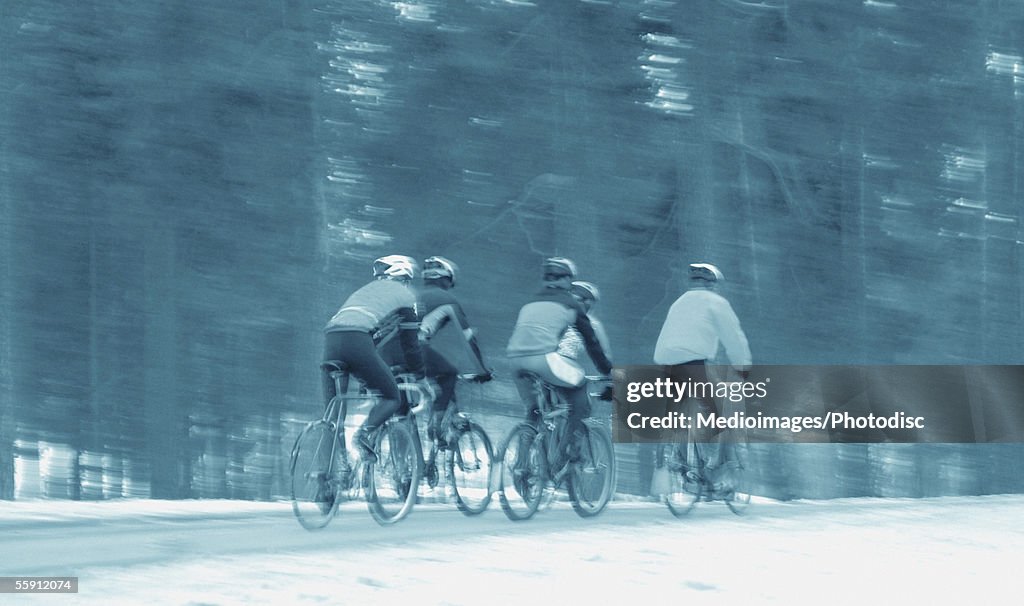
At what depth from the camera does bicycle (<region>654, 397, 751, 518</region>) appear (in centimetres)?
1273

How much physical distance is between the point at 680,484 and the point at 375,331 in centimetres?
297

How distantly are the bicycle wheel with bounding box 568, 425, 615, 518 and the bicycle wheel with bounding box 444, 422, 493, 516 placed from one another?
62 centimetres

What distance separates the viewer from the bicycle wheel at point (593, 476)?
1245 cm

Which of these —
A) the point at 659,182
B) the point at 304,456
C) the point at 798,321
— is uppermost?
the point at 659,182

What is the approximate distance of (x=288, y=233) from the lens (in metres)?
16.2

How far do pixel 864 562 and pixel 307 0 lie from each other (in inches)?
315

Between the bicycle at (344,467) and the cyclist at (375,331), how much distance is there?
0.28 feet

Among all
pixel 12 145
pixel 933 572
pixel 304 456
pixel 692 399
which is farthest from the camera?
pixel 12 145

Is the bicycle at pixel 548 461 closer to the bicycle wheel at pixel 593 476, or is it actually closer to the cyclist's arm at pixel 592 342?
the bicycle wheel at pixel 593 476

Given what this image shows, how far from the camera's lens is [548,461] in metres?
12.2

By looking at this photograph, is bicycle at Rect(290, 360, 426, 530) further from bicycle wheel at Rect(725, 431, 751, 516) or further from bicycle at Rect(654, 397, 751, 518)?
bicycle wheel at Rect(725, 431, 751, 516)

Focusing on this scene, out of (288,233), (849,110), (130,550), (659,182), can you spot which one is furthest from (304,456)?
(849,110)

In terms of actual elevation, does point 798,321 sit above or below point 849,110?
below

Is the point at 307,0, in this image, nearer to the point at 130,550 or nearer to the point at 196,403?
the point at 196,403
